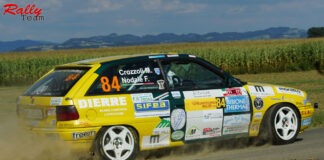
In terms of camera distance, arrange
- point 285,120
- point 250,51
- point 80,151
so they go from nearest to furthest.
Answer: point 80,151 → point 285,120 → point 250,51

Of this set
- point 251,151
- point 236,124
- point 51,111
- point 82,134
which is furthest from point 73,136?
point 251,151

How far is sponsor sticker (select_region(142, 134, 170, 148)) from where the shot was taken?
682cm

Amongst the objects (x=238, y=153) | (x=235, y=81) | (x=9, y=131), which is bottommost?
(x=238, y=153)

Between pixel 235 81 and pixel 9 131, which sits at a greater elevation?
pixel 235 81

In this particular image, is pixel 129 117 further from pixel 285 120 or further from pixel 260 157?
pixel 285 120

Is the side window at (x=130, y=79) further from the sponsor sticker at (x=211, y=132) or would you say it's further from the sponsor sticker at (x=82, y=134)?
the sponsor sticker at (x=211, y=132)

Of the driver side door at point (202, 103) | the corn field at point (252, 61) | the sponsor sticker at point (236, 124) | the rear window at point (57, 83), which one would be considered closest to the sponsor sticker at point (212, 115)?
the driver side door at point (202, 103)

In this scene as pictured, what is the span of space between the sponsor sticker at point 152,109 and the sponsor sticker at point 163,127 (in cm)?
10

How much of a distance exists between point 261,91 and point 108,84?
102 inches

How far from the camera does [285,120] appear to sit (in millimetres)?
7934

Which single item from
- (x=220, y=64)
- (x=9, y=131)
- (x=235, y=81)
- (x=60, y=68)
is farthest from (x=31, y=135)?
(x=220, y=64)

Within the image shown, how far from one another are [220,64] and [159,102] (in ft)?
101

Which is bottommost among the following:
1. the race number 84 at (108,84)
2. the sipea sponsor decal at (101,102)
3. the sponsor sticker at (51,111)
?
the sponsor sticker at (51,111)

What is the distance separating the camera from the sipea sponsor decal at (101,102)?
631 centimetres
